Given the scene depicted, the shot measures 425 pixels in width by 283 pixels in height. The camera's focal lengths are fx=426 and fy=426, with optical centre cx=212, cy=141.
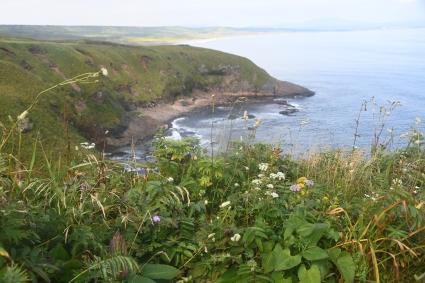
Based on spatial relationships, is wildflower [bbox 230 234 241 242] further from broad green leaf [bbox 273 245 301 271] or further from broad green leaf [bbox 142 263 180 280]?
broad green leaf [bbox 142 263 180 280]

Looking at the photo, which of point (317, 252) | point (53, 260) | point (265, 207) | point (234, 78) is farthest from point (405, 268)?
point (234, 78)

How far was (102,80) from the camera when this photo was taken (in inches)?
3445

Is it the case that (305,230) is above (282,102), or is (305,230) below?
above

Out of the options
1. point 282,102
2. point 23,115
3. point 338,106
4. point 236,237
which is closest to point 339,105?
point 338,106

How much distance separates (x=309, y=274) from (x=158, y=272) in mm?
1354

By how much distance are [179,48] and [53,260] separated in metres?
127

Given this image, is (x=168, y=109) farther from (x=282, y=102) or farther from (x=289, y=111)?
(x=282, y=102)

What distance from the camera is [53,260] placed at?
11.6 ft

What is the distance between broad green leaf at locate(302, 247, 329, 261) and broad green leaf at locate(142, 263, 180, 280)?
1191mm

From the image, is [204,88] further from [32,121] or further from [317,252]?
[317,252]

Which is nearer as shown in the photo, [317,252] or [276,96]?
[317,252]

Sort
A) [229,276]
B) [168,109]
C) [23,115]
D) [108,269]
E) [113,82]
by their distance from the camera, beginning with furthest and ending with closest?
[113,82] → [168,109] → [229,276] → [23,115] → [108,269]

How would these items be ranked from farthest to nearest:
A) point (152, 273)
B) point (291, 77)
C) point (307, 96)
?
point (291, 77)
point (307, 96)
point (152, 273)

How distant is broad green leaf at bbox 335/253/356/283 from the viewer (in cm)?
389
